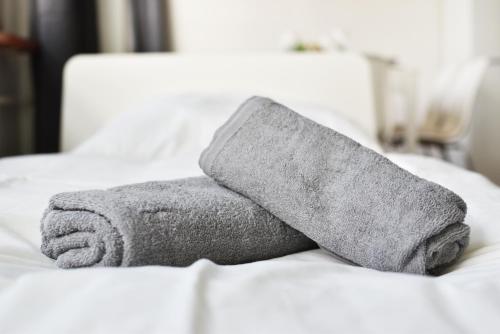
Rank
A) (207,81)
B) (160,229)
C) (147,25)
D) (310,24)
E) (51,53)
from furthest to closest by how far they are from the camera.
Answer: (310,24), (147,25), (51,53), (207,81), (160,229)

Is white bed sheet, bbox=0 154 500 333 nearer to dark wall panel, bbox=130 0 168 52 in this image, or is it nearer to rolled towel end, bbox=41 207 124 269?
rolled towel end, bbox=41 207 124 269

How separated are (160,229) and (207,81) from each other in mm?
1649

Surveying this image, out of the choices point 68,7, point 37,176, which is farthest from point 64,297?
point 68,7

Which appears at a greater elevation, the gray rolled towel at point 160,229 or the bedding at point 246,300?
→ the bedding at point 246,300

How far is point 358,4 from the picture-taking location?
348 centimetres

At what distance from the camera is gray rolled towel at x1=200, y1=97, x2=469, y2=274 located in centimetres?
62

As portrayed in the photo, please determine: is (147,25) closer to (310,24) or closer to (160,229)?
(310,24)

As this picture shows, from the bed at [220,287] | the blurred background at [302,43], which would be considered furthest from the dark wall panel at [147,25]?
the bed at [220,287]

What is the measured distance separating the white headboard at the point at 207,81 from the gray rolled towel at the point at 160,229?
1.46 metres

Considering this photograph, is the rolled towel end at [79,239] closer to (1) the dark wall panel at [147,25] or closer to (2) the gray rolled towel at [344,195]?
(2) the gray rolled towel at [344,195]

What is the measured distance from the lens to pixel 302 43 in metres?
2.57

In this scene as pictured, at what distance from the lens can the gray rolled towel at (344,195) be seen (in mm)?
621

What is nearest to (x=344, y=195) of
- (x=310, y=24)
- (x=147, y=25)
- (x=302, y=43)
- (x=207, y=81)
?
(x=207, y=81)

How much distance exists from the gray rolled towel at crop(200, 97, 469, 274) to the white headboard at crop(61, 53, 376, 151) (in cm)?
140
